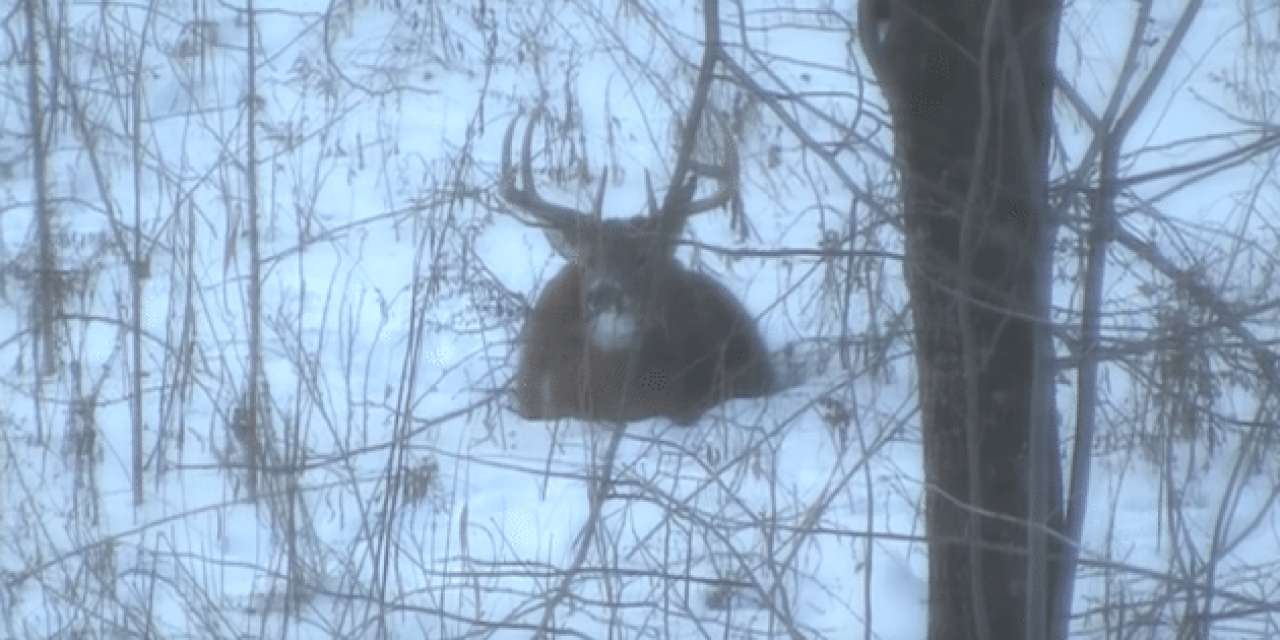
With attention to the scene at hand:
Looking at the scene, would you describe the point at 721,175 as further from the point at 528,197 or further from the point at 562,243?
the point at 562,243

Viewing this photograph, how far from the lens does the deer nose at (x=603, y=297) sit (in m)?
6.61

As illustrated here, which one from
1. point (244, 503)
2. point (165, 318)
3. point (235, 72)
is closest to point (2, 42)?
point (235, 72)

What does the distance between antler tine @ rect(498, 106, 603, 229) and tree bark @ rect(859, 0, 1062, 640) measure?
2717 mm

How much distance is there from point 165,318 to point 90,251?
3.16 feet

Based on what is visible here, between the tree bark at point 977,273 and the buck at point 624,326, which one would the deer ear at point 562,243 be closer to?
the buck at point 624,326

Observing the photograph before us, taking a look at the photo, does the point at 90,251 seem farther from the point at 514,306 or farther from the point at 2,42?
the point at 2,42

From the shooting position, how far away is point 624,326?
23.4ft

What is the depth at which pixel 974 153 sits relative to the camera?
3.60 m

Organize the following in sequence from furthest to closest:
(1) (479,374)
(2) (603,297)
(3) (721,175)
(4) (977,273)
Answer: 1. (2) (603,297)
2. (1) (479,374)
3. (3) (721,175)
4. (4) (977,273)

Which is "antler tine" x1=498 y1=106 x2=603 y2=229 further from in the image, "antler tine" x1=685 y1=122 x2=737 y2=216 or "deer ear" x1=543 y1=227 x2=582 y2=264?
"antler tine" x1=685 y1=122 x2=737 y2=216

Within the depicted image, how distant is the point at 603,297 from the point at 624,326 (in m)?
0.49

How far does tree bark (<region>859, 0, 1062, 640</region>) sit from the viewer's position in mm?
3492

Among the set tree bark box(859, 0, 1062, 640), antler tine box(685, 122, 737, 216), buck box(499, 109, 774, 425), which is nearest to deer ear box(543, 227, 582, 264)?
buck box(499, 109, 774, 425)

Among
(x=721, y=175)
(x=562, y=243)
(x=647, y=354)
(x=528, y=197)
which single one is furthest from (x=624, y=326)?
(x=721, y=175)
